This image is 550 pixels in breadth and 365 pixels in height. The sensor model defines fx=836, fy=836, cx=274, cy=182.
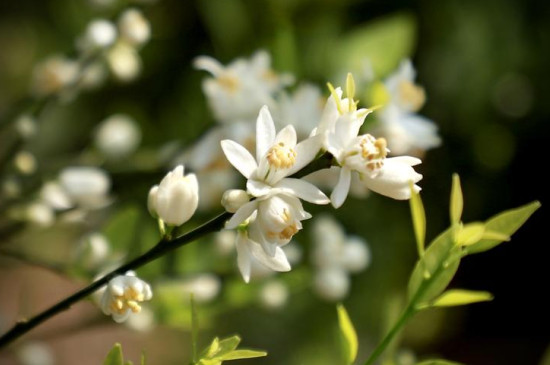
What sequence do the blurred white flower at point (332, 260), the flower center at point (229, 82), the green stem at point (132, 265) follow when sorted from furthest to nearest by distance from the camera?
the blurred white flower at point (332, 260)
the flower center at point (229, 82)
the green stem at point (132, 265)

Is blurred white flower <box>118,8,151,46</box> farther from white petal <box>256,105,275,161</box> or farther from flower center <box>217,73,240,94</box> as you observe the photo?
white petal <box>256,105,275,161</box>

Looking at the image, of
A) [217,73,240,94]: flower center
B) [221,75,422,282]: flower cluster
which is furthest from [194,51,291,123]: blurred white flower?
[221,75,422,282]: flower cluster

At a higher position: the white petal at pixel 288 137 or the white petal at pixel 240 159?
the white petal at pixel 288 137

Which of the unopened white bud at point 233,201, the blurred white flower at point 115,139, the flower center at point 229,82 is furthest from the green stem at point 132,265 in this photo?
the blurred white flower at point 115,139

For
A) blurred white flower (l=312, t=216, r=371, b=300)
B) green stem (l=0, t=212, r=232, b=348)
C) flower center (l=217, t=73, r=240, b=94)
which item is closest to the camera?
green stem (l=0, t=212, r=232, b=348)

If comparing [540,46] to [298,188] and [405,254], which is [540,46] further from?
[298,188]

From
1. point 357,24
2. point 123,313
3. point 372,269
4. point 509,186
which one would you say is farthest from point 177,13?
point 123,313

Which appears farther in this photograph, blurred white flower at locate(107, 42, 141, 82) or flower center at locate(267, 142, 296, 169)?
blurred white flower at locate(107, 42, 141, 82)

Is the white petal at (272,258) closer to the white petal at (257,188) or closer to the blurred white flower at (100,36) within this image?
the white petal at (257,188)
